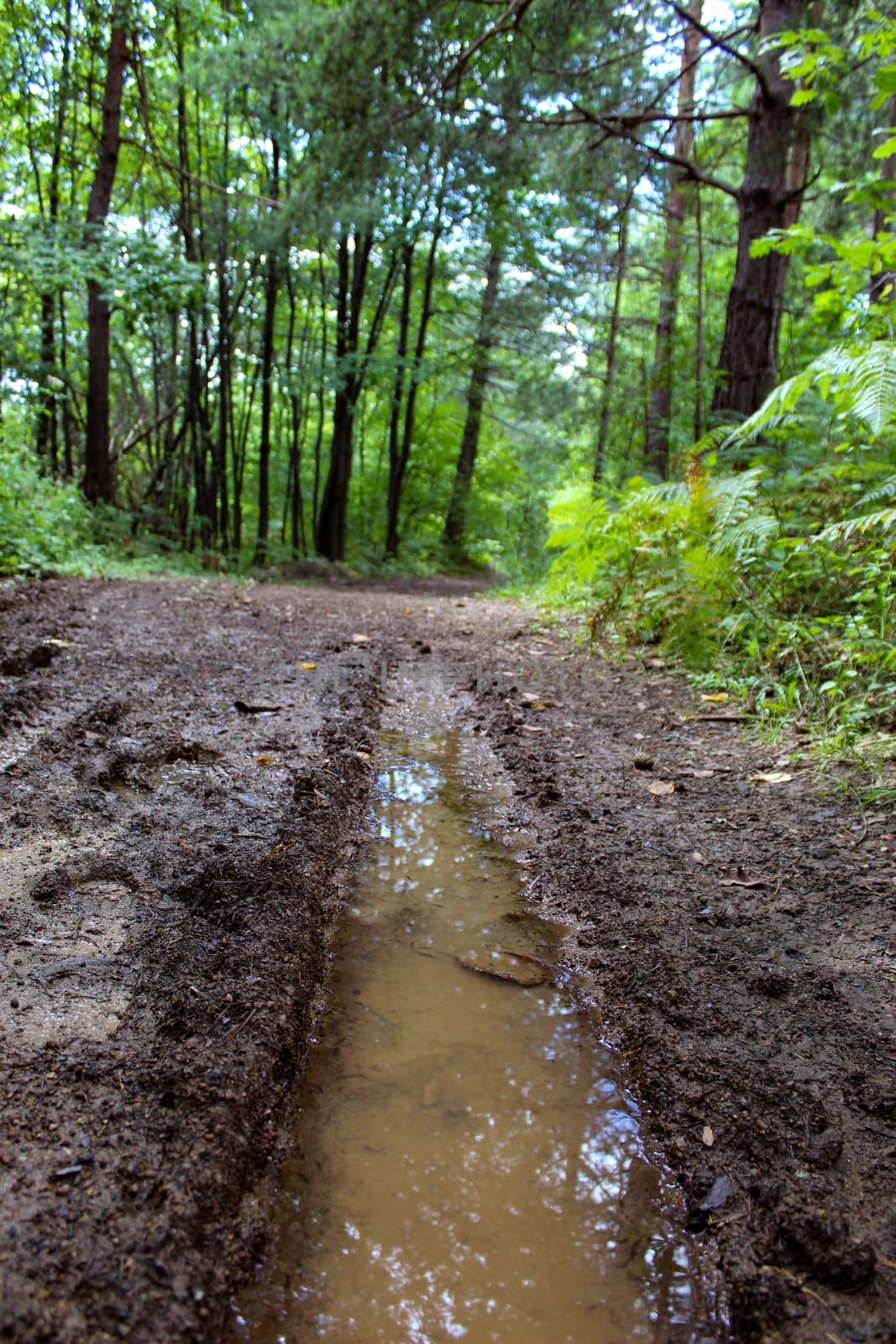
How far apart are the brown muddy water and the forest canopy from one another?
219 cm

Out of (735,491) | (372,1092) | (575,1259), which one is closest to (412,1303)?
(575,1259)

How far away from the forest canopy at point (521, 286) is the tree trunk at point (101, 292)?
5 cm

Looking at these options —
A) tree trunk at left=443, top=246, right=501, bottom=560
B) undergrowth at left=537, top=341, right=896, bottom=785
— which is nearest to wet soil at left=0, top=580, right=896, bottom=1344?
undergrowth at left=537, top=341, right=896, bottom=785

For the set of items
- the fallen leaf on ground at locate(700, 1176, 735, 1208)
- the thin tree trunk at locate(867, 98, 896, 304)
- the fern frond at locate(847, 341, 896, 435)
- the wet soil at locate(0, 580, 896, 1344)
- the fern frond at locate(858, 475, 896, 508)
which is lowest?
the fallen leaf on ground at locate(700, 1176, 735, 1208)

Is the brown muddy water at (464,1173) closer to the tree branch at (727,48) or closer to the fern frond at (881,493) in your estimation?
the fern frond at (881,493)

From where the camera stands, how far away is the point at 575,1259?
124cm

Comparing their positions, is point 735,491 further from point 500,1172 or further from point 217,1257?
point 217,1257

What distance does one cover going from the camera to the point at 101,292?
32.4ft

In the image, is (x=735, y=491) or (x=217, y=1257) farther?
(x=735, y=491)

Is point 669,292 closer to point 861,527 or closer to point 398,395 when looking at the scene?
point 398,395

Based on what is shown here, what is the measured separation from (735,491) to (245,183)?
14677 mm

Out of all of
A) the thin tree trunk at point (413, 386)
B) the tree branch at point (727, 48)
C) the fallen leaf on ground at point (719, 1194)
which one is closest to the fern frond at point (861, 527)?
the fallen leaf on ground at point (719, 1194)

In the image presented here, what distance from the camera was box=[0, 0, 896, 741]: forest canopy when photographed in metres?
4.54

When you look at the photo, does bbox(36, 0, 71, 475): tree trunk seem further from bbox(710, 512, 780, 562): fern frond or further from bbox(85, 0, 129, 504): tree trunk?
bbox(710, 512, 780, 562): fern frond
